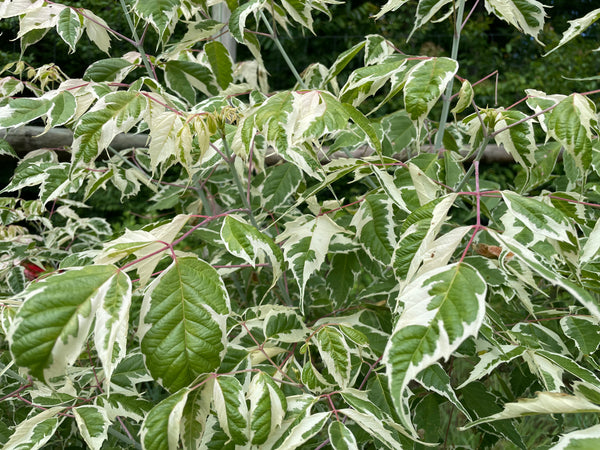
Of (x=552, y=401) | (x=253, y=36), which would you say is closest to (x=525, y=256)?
(x=552, y=401)

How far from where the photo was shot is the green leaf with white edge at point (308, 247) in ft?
Result: 2.98

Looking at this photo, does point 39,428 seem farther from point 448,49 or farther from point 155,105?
point 448,49

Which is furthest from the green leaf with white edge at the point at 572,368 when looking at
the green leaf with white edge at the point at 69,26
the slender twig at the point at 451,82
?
the green leaf with white edge at the point at 69,26

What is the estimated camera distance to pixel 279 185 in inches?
48.4

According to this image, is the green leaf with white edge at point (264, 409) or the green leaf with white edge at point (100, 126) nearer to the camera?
the green leaf with white edge at point (264, 409)

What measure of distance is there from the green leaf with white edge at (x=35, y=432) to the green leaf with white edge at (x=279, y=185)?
0.59 m

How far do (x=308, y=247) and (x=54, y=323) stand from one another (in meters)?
0.46

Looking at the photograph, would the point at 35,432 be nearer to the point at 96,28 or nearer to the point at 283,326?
the point at 283,326

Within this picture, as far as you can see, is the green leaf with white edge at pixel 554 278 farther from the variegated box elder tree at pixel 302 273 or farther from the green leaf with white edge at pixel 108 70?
the green leaf with white edge at pixel 108 70

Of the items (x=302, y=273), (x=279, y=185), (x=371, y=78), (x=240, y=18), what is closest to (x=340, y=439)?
(x=302, y=273)

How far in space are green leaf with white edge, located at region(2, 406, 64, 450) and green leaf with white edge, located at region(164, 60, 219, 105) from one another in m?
0.77

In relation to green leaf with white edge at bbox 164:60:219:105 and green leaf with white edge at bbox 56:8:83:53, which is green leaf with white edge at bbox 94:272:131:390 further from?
green leaf with white edge at bbox 164:60:219:105

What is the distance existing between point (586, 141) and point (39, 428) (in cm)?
90

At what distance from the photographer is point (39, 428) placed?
82 cm
